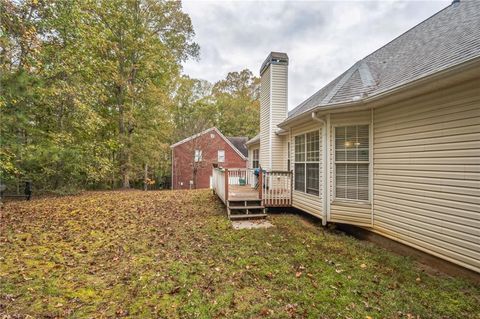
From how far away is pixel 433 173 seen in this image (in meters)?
4.23

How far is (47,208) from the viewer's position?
8.23 m

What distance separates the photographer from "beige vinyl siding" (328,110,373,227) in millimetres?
5715

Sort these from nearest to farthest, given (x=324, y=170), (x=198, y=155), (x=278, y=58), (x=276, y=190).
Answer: (x=324, y=170) < (x=276, y=190) < (x=278, y=58) < (x=198, y=155)

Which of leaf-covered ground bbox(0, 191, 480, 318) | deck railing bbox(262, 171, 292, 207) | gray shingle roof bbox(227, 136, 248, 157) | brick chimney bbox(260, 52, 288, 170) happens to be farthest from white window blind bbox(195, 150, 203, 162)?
leaf-covered ground bbox(0, 191, 480, 318)

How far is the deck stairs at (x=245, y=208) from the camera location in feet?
24.5

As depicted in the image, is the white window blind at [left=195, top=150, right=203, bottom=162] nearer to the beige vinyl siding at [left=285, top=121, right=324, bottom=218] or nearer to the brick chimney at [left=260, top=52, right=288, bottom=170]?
the brick chimney at [left=260, top=52, right=288, bottom=170]

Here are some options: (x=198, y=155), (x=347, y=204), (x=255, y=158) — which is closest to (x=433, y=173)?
(x=347, y=204)

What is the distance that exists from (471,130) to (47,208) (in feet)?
38.5

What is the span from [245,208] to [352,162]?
3.55 metres

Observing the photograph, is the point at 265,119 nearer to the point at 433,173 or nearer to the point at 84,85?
the point at 433,173

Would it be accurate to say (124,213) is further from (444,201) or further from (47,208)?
(444,201)

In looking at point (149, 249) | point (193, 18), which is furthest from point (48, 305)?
point (193, 18)

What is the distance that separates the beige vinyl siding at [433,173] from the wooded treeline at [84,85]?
954 centimetres

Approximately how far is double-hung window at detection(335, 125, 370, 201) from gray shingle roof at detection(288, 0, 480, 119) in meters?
0.89
